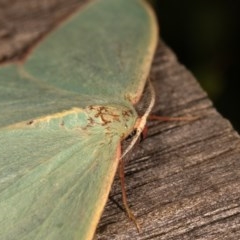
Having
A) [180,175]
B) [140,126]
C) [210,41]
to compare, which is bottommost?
[210,41]

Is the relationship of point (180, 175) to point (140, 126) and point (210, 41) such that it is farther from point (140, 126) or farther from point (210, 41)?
point (210, 41)

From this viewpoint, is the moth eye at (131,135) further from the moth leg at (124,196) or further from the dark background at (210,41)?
the dark background at (210,41)

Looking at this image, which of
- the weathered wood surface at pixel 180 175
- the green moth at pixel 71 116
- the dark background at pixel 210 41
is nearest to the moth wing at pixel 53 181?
the green moth at pixel 71 116

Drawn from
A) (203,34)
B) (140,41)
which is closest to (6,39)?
(140,41)

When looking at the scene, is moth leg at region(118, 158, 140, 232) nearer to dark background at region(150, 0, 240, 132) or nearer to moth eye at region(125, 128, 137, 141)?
moth eye at region(125, 128, 137, 141)

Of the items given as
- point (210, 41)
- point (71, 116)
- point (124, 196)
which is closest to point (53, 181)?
point (124, 196)

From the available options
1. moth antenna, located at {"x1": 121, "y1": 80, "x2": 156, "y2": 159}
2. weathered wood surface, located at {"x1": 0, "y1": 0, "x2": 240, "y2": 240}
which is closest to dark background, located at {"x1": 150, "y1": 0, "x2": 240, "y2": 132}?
weathered wood surface, located at {"x1": 0, "y1": 0, "x2": 240, "y2": 240}

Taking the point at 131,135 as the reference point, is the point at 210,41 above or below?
below
